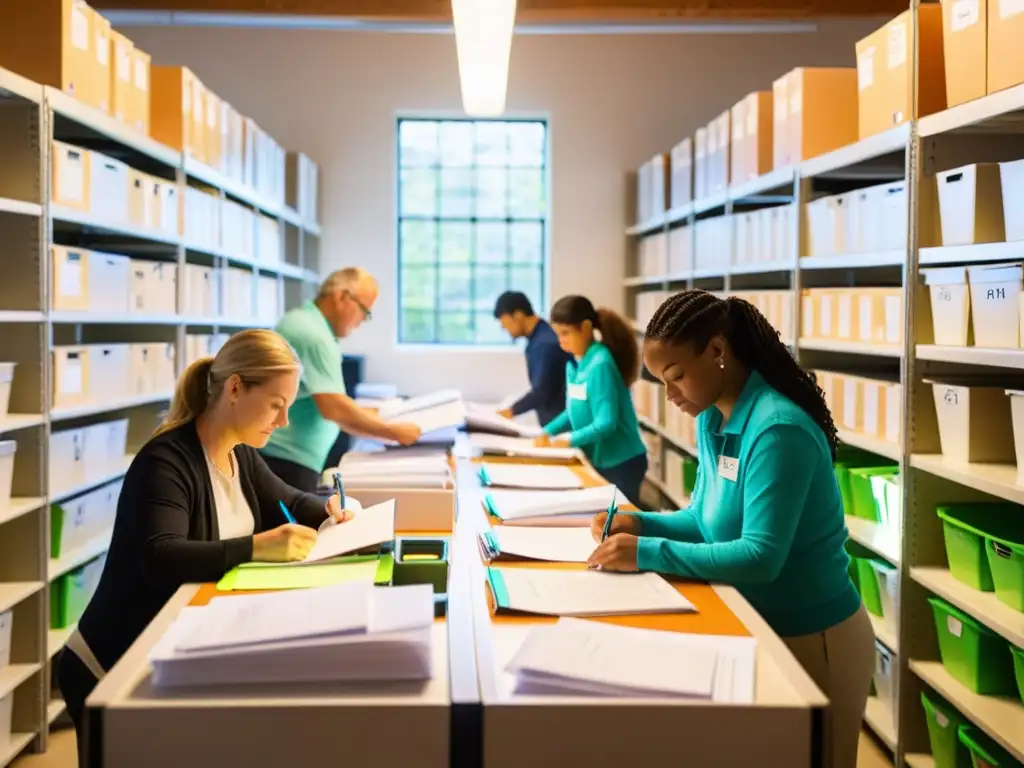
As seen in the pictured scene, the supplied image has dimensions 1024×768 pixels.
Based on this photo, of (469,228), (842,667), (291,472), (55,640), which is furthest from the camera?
(469,228)

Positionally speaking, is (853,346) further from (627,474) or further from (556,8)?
(556,8)

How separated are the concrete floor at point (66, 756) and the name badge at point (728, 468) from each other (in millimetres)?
1813

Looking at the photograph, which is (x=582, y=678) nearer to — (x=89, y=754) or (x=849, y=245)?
(x=89, y=754)

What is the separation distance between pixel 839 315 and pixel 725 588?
2.23 m

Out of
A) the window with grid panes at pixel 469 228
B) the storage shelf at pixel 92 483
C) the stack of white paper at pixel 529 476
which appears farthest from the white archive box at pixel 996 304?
the window with grid panes at pixel 469 228

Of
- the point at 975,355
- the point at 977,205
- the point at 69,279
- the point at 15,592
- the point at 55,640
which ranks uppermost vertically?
the point at 977,205

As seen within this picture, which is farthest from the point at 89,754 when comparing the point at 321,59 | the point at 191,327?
the point at 321,59

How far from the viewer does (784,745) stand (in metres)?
1.52

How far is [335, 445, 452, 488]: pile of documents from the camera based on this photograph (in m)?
3.02

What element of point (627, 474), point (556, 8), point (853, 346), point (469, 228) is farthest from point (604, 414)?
point (469, 228)

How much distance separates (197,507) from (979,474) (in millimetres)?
2021

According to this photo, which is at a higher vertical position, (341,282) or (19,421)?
(341,282)

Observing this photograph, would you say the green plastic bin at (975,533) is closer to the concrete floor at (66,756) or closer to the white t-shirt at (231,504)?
the concrete floor at (66,756)

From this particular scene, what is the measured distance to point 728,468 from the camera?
220cm
